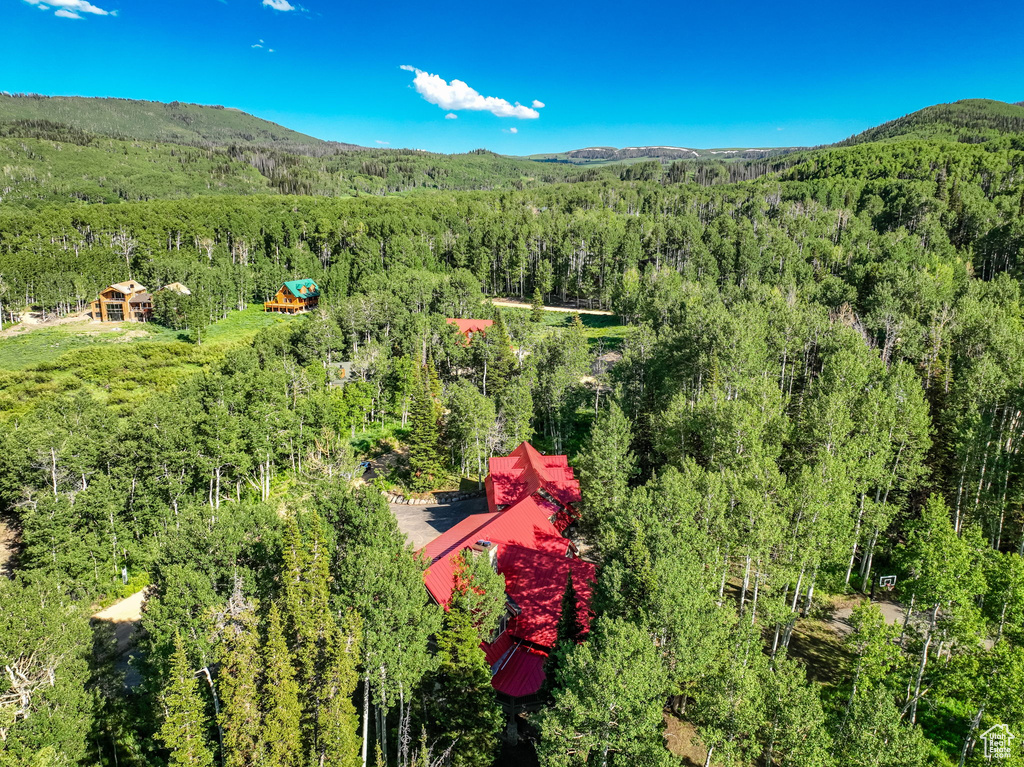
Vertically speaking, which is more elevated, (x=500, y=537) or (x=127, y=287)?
(x=127, y=287)

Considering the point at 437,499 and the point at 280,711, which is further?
the point at 437,499

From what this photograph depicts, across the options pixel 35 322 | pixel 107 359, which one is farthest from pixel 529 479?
pixel 35 322

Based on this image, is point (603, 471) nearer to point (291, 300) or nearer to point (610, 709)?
point (610, 709)

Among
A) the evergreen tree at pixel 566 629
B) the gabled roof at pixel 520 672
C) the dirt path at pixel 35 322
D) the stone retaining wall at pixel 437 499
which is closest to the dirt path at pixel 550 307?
the stone retaining wall at pixel 437 499

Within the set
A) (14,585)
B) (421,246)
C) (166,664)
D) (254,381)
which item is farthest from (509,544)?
(421,246)

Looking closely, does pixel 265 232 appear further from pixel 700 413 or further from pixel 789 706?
pixel 789 706
